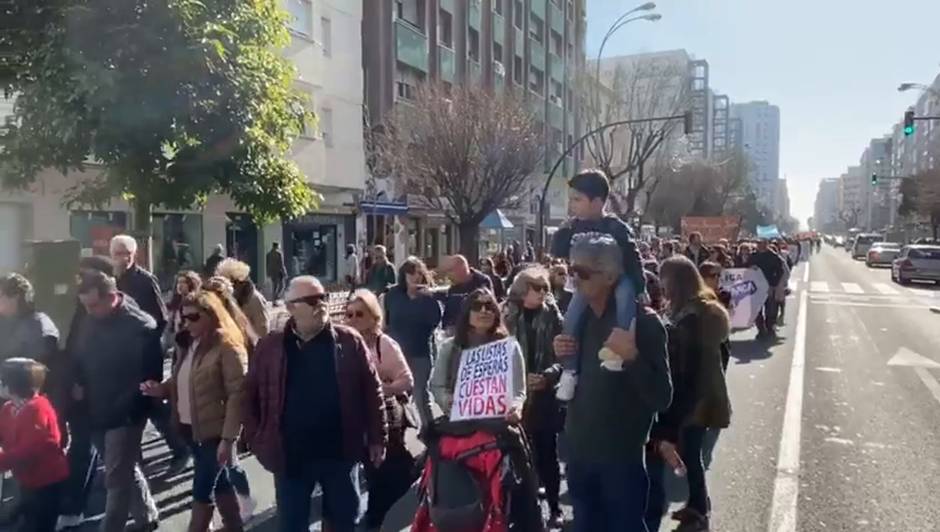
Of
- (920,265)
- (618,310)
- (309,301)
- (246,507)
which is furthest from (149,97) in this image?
(920,265)

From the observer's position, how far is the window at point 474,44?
3794cm

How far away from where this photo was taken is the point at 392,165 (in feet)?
89.3

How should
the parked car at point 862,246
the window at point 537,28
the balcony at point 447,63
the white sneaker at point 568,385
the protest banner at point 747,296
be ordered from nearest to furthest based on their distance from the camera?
the white sneaker at point 568,385 → the protest banner at point 747,296 → the balcony at point 447,63 → the window at point 537,28 → the parked car at point 862,246

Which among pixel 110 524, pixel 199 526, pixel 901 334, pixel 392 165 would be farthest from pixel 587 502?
pixel 392 165

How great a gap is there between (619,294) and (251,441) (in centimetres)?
197

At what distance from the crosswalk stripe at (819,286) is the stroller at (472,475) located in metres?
27.2

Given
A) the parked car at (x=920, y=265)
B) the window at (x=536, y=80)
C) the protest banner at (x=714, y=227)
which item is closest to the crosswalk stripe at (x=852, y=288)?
the parked car at (x=920, y=265)

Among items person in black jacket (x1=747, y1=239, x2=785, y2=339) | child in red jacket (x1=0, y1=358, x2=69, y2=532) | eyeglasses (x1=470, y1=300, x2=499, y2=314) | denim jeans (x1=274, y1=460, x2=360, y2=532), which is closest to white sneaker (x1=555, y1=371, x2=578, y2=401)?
eyeglasses (x1=470, y1=300, x2=499, y2=314)

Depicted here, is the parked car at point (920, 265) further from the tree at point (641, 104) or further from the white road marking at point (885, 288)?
the tree at point (641, 104)

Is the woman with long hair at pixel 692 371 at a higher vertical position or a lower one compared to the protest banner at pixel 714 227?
lower

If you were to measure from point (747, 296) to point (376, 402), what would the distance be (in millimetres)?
11295

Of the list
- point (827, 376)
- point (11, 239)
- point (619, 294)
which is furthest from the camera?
point (11, 239)

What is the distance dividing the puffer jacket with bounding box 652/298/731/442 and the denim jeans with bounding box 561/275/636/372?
1.30 metres

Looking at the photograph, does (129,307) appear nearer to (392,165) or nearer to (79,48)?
(79,48)
